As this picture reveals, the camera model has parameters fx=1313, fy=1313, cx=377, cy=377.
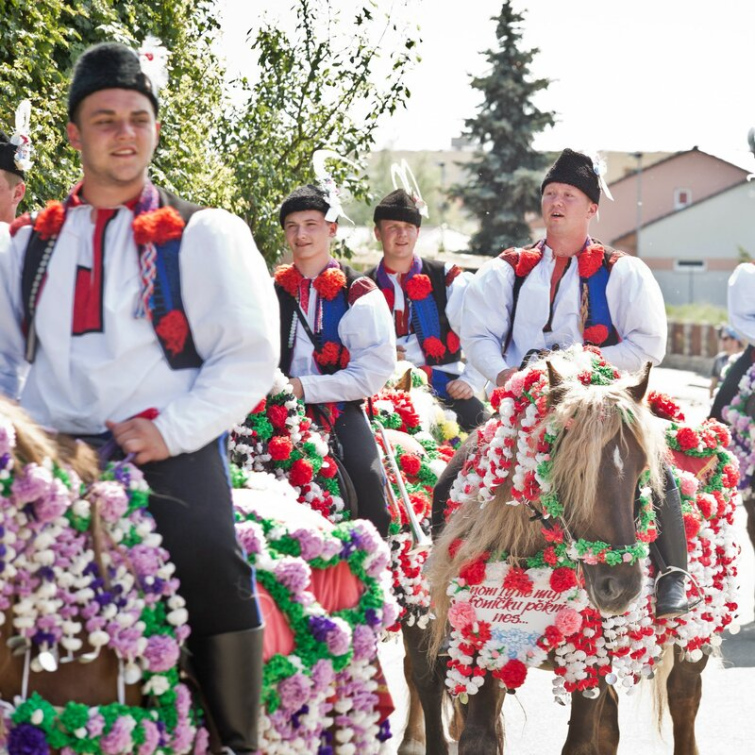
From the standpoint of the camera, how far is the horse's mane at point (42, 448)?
3.37 metres

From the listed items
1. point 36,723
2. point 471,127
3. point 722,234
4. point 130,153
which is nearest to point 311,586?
point 36,723

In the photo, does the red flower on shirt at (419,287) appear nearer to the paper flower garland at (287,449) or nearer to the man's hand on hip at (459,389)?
the man's hand on hip at (459,389)

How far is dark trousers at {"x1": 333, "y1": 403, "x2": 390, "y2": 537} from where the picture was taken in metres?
6.76

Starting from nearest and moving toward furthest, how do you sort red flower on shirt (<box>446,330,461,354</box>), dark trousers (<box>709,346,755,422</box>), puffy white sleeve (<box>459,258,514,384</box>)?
puffy white sleeve (<box>459,258,514,384</box>) → red flower on shirt (<box>446,330,461,354</box>) → dark trousers (<box>709,346,755,422</box>)

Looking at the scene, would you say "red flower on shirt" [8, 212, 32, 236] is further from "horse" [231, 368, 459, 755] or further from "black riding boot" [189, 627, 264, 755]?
"horse" [231, 368, 459, 755]

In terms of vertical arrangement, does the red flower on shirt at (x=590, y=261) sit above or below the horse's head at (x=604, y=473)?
above

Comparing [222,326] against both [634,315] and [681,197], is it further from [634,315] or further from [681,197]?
[681,197]

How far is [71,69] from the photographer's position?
9875 mm

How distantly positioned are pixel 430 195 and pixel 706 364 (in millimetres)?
27839

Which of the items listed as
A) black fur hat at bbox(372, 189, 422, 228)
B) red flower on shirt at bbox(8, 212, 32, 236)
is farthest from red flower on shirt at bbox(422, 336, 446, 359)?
red flower on shirt at bbox(8, 212, 32, 236)

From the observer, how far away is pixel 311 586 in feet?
13.6

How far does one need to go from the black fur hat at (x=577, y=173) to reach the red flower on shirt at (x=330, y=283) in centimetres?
117

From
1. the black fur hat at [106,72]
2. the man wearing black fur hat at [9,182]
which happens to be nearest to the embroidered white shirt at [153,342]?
the black fur hat at [106,72]

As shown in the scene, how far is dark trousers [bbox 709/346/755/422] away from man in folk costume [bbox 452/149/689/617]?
4.07 meters
